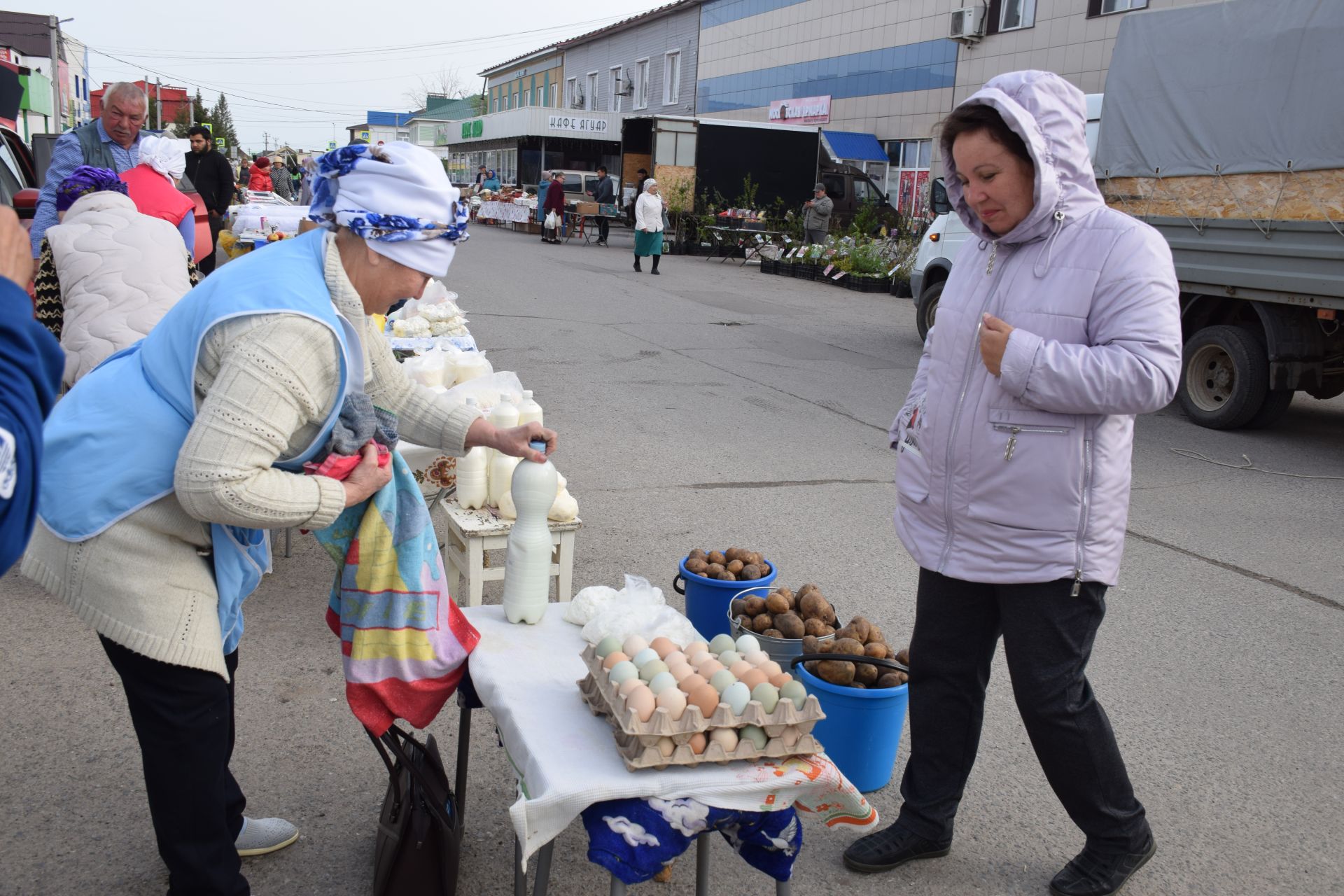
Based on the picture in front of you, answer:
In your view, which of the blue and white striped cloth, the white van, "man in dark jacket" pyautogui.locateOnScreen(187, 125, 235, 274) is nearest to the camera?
the blue and white striped cloth

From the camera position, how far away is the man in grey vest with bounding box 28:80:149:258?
5.89 meters

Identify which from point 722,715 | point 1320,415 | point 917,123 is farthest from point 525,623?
point 917,123

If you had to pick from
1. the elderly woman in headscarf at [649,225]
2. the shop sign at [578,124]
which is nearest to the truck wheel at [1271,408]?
the elderly woman in headscarf at [649,225]

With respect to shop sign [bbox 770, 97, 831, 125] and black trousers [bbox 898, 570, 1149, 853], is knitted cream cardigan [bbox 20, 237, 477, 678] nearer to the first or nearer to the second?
black trousers [bbox 898, 570, 1149, 853]

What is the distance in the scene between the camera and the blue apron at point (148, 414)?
1913 millimetres

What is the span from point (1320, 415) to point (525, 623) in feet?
30.0

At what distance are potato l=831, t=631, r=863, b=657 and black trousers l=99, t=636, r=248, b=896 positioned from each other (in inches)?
67.9

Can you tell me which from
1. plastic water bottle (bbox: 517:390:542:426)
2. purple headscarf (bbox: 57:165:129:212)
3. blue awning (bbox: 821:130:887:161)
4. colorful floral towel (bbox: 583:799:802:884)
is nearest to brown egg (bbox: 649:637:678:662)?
colorful floral towel (bbox: 583:799:802:884)

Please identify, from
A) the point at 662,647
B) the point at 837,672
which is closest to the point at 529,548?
the point at 662,647

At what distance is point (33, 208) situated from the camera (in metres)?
5.93

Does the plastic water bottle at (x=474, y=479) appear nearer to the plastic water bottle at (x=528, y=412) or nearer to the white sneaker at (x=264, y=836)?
the plastic water bottle at (x=528, y=412)

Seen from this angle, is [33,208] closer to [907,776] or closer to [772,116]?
[907,776]

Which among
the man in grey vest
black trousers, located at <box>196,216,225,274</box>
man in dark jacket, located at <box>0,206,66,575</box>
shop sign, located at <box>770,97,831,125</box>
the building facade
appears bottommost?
black trousers, located at <box>196,216,225,274</box>

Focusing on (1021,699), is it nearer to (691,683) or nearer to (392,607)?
(691,683)
